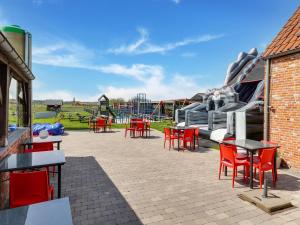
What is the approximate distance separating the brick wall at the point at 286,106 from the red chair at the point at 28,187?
21.0 feet

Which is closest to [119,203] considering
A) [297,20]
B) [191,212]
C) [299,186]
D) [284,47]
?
[191,212]

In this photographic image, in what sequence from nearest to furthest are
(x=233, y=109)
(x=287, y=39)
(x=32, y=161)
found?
(x=32, y=161) < (x=287, y=39) < (x=233, y=109)

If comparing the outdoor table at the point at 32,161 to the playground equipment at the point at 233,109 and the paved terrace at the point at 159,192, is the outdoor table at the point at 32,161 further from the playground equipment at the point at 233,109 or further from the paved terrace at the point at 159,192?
the playground equipment at the point at 233,109

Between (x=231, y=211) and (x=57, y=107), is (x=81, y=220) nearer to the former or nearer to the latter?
(x=231, y=211)

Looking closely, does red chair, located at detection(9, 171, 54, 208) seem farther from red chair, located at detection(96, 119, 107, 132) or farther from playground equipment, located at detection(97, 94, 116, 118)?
playground equipment, located at detection(97, 94, 116, 118)

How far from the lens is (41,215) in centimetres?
181

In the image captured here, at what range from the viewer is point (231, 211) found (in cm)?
388

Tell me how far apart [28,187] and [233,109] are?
1081 cm

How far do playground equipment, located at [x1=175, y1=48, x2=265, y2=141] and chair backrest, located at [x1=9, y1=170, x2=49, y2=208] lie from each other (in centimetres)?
787

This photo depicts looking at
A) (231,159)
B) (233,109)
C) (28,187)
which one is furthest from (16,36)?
(233,109)

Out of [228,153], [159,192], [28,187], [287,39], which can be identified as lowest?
[159,192]

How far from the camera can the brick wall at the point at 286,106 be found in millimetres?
6484

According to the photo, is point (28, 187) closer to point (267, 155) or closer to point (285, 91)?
point (267, 155)

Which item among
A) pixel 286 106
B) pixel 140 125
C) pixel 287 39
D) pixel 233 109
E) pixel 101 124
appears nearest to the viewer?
pixel 286 106
